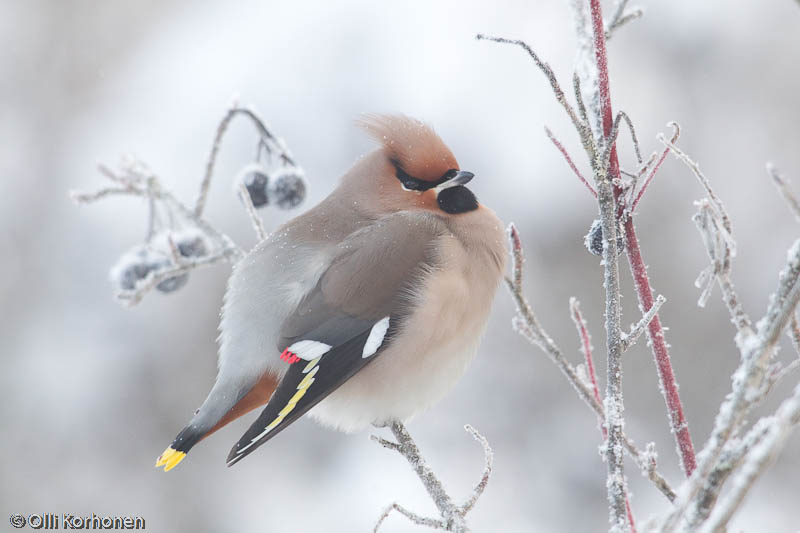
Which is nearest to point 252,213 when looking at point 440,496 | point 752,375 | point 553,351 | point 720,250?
point 440,496

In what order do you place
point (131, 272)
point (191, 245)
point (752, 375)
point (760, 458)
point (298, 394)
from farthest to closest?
point (131, 272) → point (191, 245) → point (298, 394) → point (752, 375) → point (760, 458)

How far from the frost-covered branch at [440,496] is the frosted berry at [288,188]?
35.4 inches

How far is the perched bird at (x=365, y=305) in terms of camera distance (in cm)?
221

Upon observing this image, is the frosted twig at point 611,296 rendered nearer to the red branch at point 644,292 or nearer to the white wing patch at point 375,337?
the red branch at point 644,292

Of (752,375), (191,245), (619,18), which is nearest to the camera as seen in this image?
(752,375)

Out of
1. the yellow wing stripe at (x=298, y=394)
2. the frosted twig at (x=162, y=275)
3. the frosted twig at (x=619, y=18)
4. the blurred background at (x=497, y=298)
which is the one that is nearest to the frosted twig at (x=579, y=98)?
the frosted twig at (x=619, y=18)

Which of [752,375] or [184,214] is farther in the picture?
[184,214]

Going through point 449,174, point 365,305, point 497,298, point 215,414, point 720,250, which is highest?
point 720,250

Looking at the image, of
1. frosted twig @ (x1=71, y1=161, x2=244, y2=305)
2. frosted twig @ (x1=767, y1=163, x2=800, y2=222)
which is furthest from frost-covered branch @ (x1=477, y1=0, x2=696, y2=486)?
frosted twig @ (x1=71, y1=161, x2=244, y2=305)

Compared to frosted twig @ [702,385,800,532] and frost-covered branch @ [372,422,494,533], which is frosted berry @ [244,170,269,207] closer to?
frost-covered branch @ [372,422,494,533]

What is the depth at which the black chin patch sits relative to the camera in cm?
253

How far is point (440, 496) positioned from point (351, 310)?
632 mm

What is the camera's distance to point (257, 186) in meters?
2.94

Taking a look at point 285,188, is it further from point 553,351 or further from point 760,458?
point 760,458
